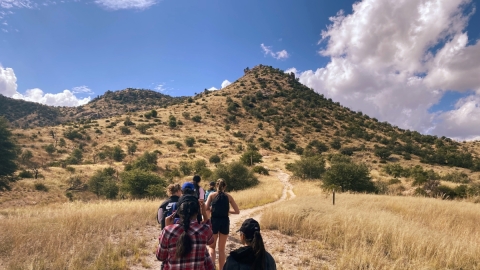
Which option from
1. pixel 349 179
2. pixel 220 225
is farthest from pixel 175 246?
pixel 349 179

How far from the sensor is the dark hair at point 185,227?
2959 millimetres

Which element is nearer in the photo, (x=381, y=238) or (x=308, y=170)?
(x=381, y=238)

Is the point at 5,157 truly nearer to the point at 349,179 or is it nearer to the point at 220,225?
the point at 220,225

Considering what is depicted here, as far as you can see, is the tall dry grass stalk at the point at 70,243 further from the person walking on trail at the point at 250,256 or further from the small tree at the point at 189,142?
the small tree at the point at 189,142

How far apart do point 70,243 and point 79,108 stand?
133 meters

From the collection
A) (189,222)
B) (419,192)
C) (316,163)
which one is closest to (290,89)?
(316,163)

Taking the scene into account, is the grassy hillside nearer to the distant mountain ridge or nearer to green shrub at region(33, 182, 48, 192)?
green shrub at region(33, 182, 48, 192)

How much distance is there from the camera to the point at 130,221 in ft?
32.2

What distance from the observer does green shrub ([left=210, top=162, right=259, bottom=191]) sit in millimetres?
29438

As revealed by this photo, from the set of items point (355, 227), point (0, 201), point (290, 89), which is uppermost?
point (290, 89)

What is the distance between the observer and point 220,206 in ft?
18.5

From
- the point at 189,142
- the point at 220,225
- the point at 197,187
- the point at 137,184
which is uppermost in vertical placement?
the point at 189,142

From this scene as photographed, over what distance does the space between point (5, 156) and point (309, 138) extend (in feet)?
209

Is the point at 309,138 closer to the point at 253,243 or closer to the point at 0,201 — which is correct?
the point at 0,201
